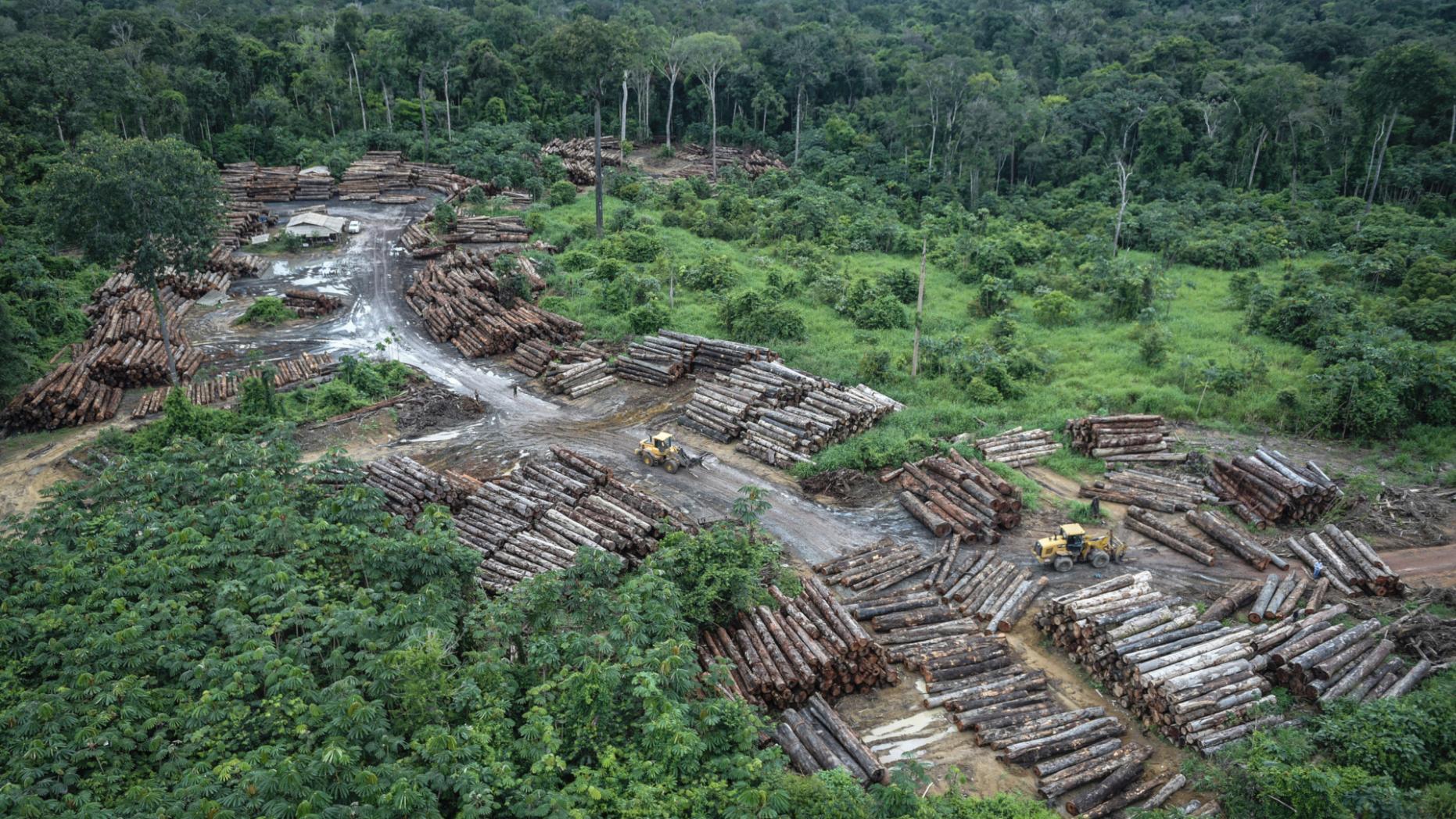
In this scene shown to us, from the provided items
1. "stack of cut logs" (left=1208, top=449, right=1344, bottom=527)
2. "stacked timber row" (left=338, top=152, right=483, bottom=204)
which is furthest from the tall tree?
"stack of cut logs" (left=1208, top=449, right=1344, bottom=527)

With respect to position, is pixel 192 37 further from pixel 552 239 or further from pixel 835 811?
pixel 835 811

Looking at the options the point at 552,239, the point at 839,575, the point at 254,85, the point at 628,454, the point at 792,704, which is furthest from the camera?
the point at 254,85

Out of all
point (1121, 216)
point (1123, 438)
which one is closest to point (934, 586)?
point (1123, 438)

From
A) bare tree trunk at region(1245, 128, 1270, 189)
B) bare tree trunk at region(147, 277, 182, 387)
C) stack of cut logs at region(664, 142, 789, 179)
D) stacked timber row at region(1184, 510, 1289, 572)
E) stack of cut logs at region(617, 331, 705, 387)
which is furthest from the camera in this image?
stack of cut logs at region(664, 142, 789, 179)

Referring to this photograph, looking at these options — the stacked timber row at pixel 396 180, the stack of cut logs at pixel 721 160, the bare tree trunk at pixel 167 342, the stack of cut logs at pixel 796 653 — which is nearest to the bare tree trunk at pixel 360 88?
the stacked timber row at pixel 396 180

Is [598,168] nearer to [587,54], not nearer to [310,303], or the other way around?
[587,54]

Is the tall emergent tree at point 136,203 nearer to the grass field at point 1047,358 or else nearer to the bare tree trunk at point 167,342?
the bare tree trunk at point 167,342

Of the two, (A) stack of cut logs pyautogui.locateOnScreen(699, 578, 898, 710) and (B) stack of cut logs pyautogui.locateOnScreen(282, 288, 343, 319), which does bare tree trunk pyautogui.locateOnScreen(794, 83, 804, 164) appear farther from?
(A) stack of cut logs pyautogui.locateOnScreen(699, 578, 898, 710)

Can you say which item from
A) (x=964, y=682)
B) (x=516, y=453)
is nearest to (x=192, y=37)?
(x=516, y=453)
